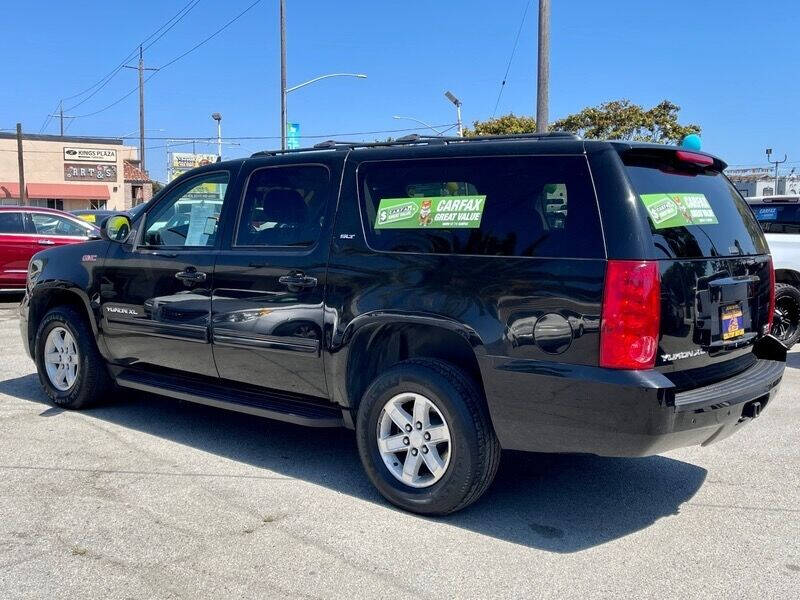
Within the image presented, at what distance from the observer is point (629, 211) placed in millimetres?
3787

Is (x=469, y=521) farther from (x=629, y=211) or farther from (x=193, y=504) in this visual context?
(x=629, y=211)

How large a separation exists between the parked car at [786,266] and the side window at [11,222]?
1170 cm

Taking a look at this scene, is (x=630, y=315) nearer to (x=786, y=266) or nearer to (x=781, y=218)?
(x=786, y=266)

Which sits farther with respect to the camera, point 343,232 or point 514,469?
point 514,469

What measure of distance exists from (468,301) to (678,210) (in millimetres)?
1120

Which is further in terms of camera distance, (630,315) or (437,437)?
(437,437)

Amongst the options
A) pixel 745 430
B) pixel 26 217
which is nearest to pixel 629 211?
pixel 745 430

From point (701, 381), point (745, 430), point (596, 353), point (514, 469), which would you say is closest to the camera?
point (596, 353)

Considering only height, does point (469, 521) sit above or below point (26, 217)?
below

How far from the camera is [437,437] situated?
432 cm

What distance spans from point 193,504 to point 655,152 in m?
3.03

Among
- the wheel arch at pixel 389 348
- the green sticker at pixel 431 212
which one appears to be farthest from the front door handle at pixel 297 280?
the green sticker at pixel 431 212

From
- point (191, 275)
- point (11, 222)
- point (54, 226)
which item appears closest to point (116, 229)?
point (191, 275)

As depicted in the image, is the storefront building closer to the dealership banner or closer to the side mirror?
the dealership banner
